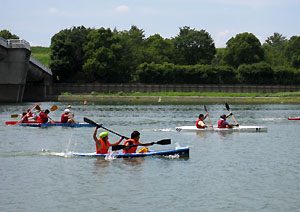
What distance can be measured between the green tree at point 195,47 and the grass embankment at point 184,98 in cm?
3426

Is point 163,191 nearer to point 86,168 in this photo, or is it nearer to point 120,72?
point 86,168

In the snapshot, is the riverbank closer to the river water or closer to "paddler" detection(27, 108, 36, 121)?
"paddler" detection(27, 108, 36, 121)

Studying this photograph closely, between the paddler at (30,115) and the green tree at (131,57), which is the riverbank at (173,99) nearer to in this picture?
the green tree at (131,57)

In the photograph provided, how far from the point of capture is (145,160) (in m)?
28.2

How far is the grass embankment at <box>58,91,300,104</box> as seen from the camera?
102m

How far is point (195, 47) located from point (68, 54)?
134 ft

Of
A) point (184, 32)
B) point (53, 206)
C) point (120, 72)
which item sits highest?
point (184, 32)

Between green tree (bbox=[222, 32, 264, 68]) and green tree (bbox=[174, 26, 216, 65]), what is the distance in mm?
7307

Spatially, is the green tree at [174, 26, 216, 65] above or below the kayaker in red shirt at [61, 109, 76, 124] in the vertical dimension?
above

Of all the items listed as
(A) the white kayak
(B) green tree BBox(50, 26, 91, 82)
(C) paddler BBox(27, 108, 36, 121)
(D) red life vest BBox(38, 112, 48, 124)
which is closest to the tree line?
(B) green tree BBox(50, 26, 91, 82)

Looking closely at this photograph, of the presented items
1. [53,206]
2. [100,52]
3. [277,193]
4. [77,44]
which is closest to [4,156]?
[53,206]

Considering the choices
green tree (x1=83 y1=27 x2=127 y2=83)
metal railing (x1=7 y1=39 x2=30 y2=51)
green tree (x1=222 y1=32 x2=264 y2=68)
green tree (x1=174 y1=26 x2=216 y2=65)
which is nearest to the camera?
metal railing (x1=7 y1=39 x2=30 y2=51)

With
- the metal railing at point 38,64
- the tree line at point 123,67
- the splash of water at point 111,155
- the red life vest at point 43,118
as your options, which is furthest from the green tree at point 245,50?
the splash of water at point 111,155

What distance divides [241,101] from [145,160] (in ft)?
251
